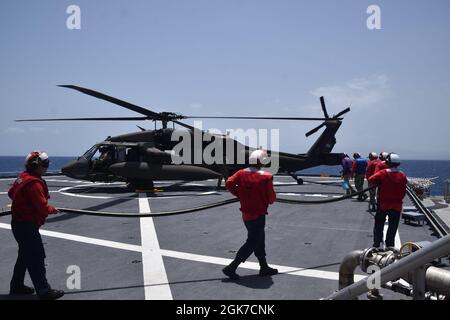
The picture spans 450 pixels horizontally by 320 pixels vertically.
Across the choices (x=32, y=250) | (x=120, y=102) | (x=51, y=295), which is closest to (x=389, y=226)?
(x=51, y=295)

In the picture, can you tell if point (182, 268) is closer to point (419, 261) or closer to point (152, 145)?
point (419, 261)

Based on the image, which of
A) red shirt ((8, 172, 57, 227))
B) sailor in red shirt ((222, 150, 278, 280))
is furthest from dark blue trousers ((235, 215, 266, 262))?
red shirt ((8, 172, 57, 227))

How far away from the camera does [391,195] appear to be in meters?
6.13

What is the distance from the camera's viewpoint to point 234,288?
482cm

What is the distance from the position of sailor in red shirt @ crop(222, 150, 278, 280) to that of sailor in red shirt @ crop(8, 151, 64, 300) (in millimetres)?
2582

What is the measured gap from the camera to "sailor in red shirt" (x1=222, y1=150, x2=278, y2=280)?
5.14 metres

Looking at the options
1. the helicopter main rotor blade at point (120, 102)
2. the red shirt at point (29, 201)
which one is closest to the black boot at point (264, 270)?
the red shirt at point (29, 201)

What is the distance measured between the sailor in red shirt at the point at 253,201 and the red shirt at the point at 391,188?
7.85 feet

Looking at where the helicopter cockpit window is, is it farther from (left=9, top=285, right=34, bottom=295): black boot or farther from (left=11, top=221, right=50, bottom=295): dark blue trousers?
(left=11, top=221, right=50, bottom=295): dark blue trousers

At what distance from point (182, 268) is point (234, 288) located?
47.1 inches

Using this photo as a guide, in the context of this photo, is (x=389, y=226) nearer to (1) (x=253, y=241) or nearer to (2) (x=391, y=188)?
(2) (x=391, y=188)

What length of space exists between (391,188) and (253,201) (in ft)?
9.26
